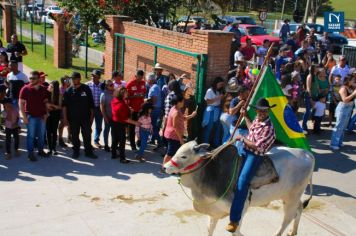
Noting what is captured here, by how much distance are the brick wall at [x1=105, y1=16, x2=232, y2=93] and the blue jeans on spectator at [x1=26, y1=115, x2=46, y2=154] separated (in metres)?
3.84

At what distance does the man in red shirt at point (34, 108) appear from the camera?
9547 millimetres

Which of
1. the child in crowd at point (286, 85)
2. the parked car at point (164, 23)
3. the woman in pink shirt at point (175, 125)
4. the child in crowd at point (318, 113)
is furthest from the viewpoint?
the parked car at point (164, 23)

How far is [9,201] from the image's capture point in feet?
26.0

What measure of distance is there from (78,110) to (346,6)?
84857 millimetres

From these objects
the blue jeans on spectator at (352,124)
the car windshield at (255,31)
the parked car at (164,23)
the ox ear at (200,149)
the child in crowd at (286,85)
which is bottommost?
the blue jeans on spectator at (352,124)

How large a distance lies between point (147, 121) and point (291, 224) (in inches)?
159

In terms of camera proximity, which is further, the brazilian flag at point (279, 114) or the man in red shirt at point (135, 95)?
the man in red shirt at point (135, 95)

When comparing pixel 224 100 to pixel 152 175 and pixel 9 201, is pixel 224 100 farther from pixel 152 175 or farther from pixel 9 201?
pixel 9 201

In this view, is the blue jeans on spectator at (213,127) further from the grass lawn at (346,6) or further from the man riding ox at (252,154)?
the grass lawn at (346,6)

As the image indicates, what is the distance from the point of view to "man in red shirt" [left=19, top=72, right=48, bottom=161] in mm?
9547

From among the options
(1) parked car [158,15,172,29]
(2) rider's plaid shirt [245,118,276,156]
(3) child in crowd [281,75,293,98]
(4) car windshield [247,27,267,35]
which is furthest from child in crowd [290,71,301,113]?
(4) car windshield [247,27,267,35]

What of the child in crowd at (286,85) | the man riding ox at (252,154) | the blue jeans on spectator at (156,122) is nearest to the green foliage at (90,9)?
the blue jeans on spectator at (156,122)

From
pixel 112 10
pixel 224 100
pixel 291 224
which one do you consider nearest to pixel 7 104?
pixel 224 100

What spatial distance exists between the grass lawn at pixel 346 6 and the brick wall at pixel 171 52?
6912 centimetres
